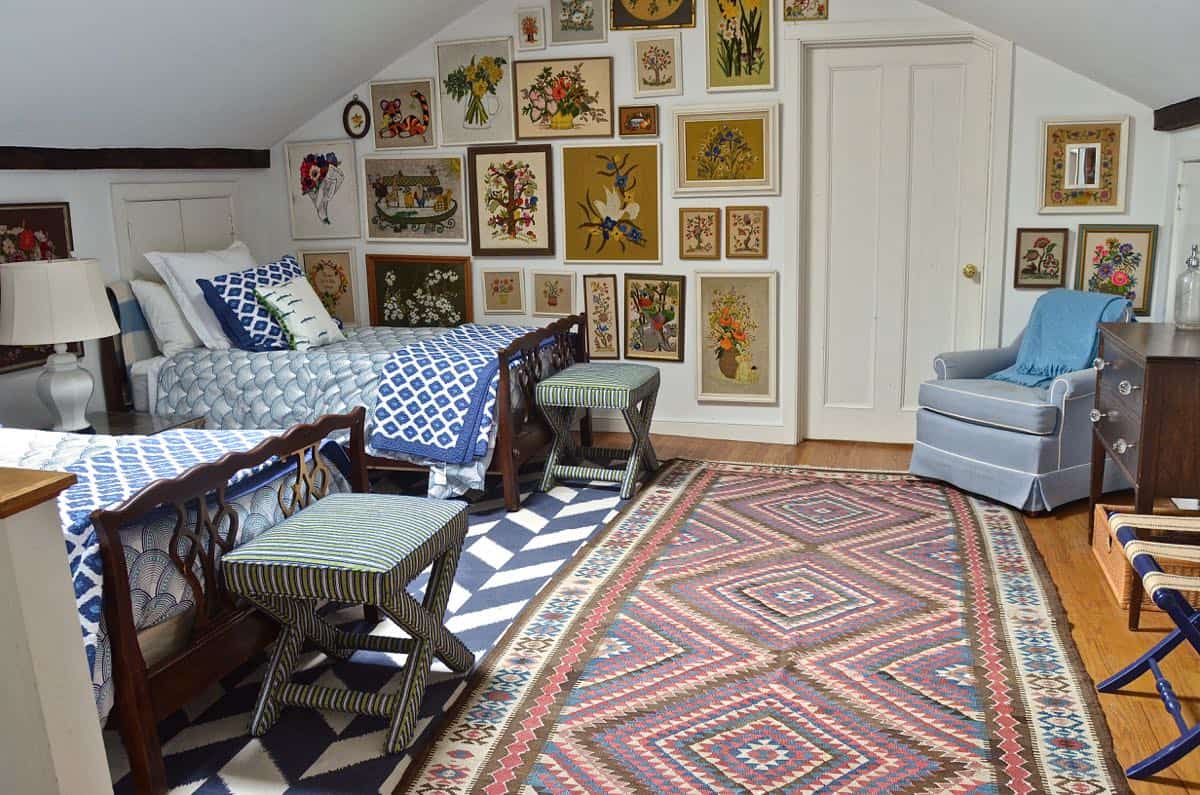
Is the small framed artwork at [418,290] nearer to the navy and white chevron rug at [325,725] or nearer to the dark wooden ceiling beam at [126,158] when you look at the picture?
the dark wooden ceiling beam at [126,158]

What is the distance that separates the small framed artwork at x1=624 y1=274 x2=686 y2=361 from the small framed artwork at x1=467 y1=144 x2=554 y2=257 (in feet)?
1.75

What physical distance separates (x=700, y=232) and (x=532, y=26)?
1360 millimetres

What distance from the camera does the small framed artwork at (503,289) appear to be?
562cm

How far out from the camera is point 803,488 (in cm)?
456

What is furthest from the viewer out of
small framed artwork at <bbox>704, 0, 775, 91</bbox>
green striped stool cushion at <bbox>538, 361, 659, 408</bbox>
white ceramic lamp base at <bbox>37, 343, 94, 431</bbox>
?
small framed artwork at <bbox>704, 0, 775, 91</bbox>

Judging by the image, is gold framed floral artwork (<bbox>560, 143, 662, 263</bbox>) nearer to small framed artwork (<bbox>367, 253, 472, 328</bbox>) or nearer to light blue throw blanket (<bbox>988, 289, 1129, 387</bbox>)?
small framed artwork (<bbox>367, 253, 472, 328</bbox>)

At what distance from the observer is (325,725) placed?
2709 millimetres

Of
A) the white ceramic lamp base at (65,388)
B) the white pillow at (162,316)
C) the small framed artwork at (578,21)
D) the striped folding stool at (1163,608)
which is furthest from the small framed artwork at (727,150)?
the white ceramic lamp base at (65,388)

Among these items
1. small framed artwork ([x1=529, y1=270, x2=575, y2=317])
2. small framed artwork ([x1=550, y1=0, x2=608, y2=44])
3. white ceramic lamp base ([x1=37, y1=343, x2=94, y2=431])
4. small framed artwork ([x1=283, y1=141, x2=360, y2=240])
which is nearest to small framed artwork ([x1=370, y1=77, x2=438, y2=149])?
small framed artwork ([x1=283, y1=141, x2=360, y2=240])

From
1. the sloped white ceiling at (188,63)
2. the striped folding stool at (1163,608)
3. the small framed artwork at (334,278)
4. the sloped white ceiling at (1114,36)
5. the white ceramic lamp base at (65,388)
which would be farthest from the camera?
the small framed artwork at (334,278)

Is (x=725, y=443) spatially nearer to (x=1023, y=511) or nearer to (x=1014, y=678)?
(x=1023, y=511)

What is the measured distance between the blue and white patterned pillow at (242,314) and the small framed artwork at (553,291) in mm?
1416

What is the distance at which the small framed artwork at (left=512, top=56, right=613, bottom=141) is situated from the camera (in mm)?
5262

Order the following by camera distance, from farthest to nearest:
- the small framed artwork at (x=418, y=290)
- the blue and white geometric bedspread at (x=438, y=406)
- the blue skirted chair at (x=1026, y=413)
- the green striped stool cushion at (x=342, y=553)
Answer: the small framed artwork at (x=418, y=290), the blue and white geometric bedspread at (x=438, y=406), the blue skirted chair at (x=1026, y=413), the green striped stool cushion at (x=342, y=553)
